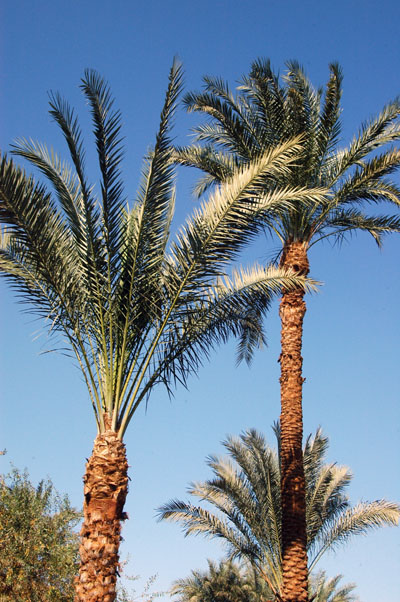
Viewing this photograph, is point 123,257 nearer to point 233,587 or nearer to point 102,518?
point 102,518

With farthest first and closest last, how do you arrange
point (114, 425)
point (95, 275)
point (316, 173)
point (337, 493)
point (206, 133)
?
point (337, 493) < point (206, 133) < point (316, 173) < point (95, 275) < point (114, 425)

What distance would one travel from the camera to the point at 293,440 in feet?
38.3

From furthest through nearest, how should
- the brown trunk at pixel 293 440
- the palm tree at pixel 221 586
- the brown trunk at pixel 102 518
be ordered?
the palm tree at pixel 221 586, the brown trunk at pixel 293 440, the brown trunk at pixel 102 518

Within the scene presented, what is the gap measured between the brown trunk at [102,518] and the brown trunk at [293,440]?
4.37 metres

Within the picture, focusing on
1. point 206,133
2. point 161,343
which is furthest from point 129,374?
point 206,133

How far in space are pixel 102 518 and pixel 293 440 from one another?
16.8ft

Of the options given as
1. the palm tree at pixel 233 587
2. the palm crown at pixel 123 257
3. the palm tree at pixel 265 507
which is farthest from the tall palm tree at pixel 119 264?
the palm tree at pixel 233 587

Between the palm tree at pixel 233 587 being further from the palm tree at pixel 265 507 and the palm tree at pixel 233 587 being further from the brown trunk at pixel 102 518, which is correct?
the brown trunk at pixel 102 518

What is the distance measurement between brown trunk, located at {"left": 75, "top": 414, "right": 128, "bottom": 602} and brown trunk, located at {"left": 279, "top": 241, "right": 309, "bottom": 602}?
437 cm

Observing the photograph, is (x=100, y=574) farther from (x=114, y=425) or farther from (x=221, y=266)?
(x=221, y=266)

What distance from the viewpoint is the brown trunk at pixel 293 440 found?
36.3ft

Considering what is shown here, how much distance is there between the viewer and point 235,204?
806 cm

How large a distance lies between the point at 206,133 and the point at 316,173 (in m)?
3.02

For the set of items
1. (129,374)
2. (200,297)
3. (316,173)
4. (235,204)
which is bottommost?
(129,374)
